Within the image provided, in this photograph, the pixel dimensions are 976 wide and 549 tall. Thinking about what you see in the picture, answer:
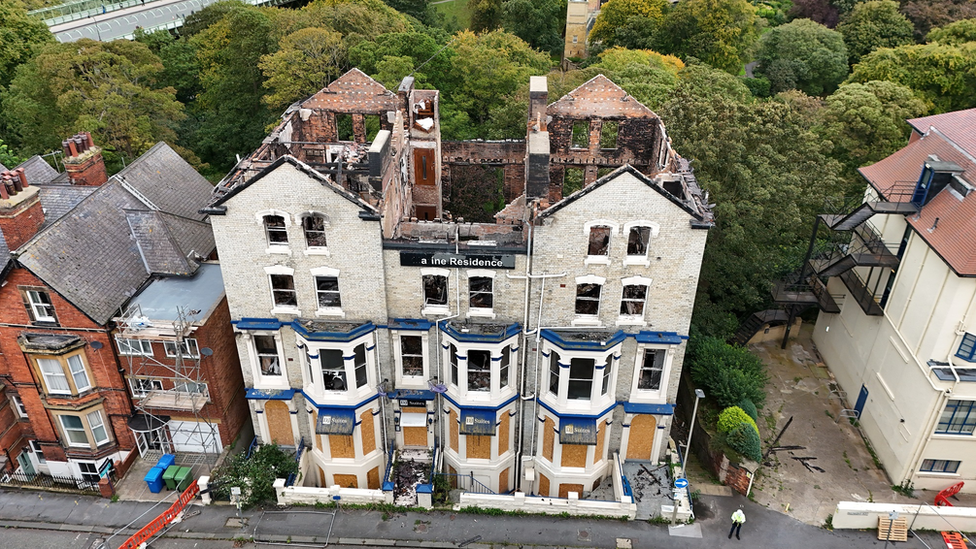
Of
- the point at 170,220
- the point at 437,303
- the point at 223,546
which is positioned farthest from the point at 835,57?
the point at 223,546

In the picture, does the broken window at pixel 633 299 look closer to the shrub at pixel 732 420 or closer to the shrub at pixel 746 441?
the shrub at pixel 732 420

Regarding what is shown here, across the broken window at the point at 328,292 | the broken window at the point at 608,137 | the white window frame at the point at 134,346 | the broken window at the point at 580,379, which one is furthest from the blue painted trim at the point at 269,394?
the broken window at the point at 608,137

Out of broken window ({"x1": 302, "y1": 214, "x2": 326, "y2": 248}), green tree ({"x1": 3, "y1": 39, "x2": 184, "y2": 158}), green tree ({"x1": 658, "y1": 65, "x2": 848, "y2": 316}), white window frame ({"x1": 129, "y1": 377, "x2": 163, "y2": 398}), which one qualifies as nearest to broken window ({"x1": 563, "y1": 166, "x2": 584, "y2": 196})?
green tree ({"x1": 658, "y1": 65, "x2": 848, "y2": 316})

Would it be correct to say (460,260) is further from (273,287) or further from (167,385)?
(167,385)

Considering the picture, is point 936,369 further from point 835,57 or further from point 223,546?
point 835,57

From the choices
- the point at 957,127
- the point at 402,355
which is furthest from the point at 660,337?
the point at 957,127

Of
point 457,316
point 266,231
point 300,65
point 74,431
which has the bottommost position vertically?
point 74,431
